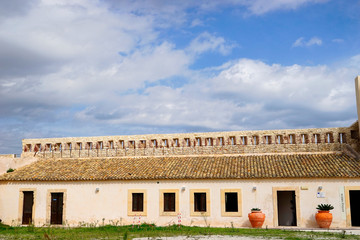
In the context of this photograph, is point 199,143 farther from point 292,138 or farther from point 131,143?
point 292,138

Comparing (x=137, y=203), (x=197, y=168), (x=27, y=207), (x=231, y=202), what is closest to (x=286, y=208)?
(x=231, y=202)

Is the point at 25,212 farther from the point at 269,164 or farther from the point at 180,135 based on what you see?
the point at 269,164

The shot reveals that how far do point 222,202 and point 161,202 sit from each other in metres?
3.42

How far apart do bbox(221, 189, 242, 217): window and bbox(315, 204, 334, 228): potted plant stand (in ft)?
13.1

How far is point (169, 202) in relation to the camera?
21.7m

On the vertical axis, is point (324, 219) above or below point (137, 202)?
below

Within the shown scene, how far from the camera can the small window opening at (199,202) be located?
21.2 m

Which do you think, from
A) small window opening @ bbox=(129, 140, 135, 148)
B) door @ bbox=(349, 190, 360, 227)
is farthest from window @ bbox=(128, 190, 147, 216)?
door @ bbox=(349, 190, 360, 227)

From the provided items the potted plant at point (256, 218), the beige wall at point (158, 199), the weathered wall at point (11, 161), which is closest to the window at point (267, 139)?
the beige wall at point (158, 199)

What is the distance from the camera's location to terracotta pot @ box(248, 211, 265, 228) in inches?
776

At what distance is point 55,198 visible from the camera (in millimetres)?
23188

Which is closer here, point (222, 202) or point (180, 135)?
point (222, 202)

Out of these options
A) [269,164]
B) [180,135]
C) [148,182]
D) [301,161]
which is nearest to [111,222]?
[148,182]

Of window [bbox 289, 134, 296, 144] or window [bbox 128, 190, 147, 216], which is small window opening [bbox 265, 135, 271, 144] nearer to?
window [bbox 289, 134, 296, 144]
